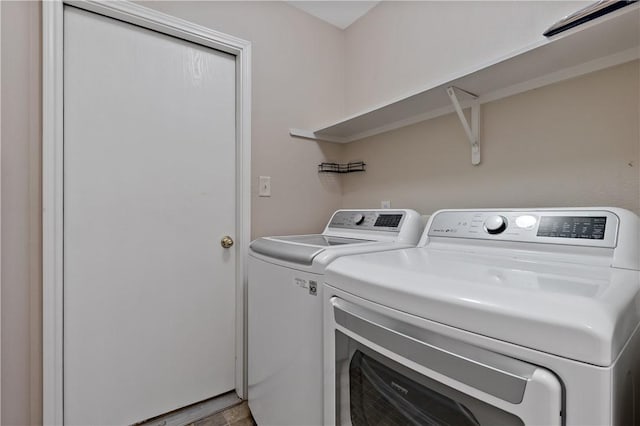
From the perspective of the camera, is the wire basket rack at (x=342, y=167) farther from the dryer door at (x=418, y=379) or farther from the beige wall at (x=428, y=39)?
the dryer door at (x=418, y=379)

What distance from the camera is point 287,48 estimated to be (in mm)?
1875

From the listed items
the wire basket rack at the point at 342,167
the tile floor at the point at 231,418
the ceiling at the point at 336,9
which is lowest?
A: the tile floor at the point at 231,418

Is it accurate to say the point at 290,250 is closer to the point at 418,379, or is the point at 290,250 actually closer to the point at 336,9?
the point at 418,379

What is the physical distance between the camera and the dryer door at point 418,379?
0.48 meters

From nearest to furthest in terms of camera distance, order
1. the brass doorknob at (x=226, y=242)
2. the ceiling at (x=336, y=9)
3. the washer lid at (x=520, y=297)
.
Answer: the washer lid at (x=520, y=297) < the brass doorknob at (x=226, y=242) < the ceiling at (x=336, y=9)

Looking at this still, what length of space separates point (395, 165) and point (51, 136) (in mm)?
1684

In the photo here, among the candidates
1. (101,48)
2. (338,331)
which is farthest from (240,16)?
(338,331)

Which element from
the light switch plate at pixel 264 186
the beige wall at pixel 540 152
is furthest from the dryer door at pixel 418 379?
the light switch plate at pixel 264 186

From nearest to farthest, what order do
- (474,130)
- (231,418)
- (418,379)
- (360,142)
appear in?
(418,379) < (474,130) < (231,418) < (360,142)

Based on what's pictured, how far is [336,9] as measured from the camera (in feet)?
6.36

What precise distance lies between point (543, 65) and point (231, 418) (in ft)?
6.86

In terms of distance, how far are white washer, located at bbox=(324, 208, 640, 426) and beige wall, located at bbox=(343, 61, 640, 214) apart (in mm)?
262

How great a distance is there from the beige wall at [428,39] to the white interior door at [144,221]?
2.92 feet

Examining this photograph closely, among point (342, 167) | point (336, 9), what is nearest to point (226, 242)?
point (342, 167)
